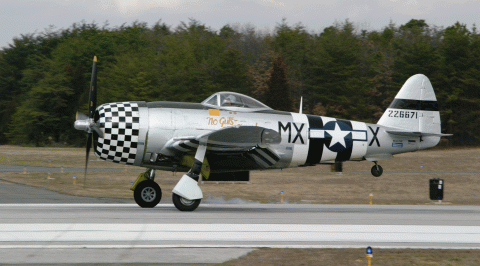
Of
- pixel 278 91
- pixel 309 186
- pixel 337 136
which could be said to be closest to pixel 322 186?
pixel 309 186

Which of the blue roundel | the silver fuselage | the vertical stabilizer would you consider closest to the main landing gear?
the silver fuselage

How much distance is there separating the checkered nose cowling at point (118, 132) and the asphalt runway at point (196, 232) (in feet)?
5.07

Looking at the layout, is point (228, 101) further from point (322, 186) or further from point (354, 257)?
point (322, 186)

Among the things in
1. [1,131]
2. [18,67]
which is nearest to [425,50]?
[1,131]

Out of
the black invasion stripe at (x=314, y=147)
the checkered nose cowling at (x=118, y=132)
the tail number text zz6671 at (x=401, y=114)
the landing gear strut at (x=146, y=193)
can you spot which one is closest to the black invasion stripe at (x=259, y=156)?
the black invasion stripe at (x=314, y=147)

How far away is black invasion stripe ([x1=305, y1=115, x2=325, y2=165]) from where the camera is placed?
1388cm

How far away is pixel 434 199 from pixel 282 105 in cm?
3506

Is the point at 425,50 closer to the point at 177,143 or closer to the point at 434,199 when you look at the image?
the point at 434,199

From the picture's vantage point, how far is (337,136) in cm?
1410

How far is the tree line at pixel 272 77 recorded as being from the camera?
173 ft

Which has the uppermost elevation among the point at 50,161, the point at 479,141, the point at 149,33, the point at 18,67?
the point at 149,33

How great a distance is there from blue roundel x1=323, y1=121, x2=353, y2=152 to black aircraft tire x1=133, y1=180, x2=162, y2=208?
518 cm

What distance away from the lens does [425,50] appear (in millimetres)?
54594

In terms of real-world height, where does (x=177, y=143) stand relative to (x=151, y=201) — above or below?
above
